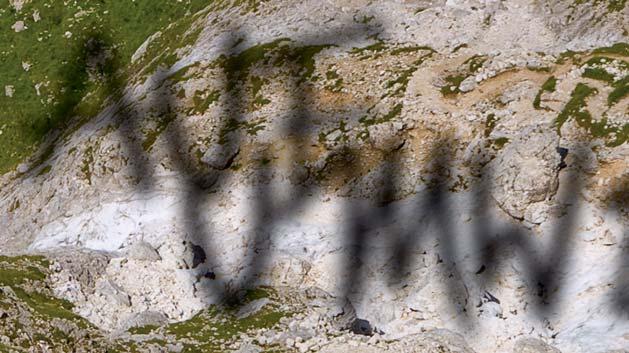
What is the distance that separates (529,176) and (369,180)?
30.4 ft

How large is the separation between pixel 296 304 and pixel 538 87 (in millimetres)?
20120

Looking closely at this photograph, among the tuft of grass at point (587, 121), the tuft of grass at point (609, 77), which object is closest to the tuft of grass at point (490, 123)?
the tuft of grass at point (587, 121)

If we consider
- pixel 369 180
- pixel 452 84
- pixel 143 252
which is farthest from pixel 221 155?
pixel 452 84

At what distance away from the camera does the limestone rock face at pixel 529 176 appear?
39.6 meters

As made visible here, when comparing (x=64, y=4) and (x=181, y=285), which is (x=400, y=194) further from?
(x=64, y=4)

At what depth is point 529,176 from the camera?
3972cm

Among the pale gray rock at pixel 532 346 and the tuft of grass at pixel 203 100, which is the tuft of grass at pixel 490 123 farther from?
the tuft of grass at pixel 203 100

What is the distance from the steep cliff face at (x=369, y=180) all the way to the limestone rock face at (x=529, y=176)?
0.12 metres

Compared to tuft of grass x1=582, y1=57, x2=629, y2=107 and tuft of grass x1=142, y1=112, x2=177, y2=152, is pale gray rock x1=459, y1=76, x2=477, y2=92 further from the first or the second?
tuft of grass x1=142, y1=112, x2=177, y2=152

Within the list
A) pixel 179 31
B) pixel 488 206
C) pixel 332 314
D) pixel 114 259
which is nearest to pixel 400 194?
pixel 488 206

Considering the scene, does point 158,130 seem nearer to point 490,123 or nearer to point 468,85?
point 468,85

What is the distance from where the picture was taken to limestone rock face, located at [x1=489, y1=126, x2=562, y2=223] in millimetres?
39625

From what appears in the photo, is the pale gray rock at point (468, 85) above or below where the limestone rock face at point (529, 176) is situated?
above

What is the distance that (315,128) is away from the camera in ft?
154
